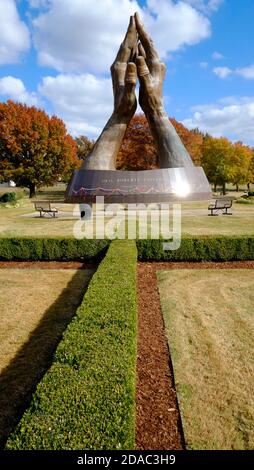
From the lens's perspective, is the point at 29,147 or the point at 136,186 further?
the point at 29,147

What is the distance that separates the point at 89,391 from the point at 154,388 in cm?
155

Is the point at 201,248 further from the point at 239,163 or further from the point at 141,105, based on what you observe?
the point at 239,163

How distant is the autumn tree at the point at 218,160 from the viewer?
53.4 m

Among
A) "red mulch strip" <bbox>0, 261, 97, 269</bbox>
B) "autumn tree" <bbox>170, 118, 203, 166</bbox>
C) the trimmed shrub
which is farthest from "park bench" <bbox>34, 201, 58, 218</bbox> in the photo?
"autumn tree" <bbox>170, 118, 203, 166</bbox>

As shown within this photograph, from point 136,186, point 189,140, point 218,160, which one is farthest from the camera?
point 218,160

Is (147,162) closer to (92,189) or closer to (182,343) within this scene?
(92,189)

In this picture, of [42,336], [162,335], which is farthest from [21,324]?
[162,335]

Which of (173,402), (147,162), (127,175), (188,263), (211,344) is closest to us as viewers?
(173,402)

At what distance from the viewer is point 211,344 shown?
5.73 metres

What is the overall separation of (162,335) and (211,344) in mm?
847

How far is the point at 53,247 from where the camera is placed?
11445mm
